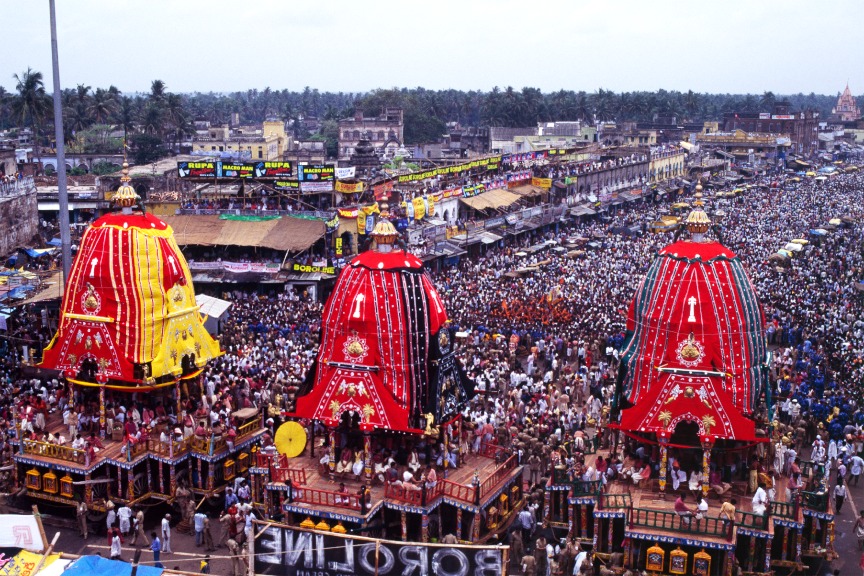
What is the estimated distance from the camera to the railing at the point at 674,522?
1914 cm

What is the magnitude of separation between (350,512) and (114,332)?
26.3ft

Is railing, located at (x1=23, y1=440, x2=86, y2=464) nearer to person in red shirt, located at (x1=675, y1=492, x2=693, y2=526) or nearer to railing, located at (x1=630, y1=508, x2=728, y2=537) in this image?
→ railing, located at (x1=630, y1=508, x2=728, y2=537)

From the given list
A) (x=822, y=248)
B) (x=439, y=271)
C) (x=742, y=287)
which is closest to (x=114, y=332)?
(x=742, y=287)

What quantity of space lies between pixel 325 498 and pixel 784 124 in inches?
4806

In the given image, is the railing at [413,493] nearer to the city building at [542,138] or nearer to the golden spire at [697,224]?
the golden spire at [697,224]

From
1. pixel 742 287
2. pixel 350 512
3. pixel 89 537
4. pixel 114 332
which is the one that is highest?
pixel 742 287

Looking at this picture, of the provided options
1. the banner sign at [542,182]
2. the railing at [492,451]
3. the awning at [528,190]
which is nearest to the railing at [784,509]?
the railing at [492,451]

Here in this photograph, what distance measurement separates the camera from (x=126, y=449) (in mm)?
23016

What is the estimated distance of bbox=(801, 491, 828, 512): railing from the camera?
1966cm

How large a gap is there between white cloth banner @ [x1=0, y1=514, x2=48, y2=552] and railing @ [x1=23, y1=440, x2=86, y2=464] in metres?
7.09

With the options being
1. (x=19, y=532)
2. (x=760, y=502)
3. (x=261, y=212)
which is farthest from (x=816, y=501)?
(x=261, y=212)

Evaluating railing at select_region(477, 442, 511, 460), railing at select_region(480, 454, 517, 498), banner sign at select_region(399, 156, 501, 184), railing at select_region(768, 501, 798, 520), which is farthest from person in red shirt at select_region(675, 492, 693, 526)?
banner sign at select_region(399, 156, 501, 184)

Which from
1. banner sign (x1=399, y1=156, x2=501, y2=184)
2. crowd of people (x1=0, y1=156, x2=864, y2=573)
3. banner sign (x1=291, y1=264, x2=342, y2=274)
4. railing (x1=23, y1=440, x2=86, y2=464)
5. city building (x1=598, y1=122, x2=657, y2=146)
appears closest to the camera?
railing (x1=23, y1=440, x2=86, y2=464)

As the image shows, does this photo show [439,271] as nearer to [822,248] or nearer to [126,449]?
[822,248]
